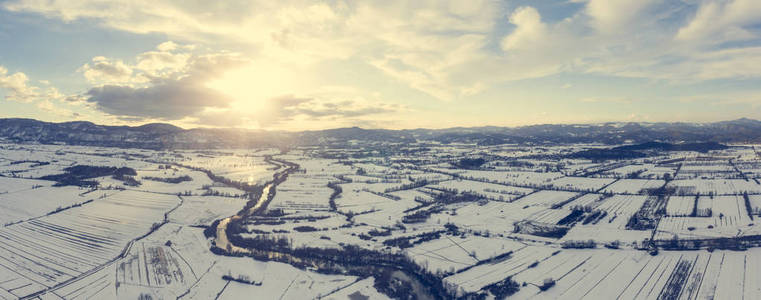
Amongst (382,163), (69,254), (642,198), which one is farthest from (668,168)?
(69,254)

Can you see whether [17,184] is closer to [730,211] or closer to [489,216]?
[489,216]

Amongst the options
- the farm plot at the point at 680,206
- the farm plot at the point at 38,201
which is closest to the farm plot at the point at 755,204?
the farm plot at the point at 680,206

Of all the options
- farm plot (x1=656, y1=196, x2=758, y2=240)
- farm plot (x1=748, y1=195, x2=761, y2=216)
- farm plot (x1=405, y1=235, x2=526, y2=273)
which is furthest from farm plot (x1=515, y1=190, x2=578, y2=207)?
farm plot (x1=748, y1=195, x2=761, y2=216)

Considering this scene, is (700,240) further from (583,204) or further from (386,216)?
(386,216)

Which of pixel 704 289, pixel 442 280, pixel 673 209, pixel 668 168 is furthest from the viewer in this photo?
pixel 668 168

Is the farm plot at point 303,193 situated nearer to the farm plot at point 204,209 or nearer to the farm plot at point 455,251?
the farm plot at point 204,209

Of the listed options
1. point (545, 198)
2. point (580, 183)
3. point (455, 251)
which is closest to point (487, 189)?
point (545, 198)

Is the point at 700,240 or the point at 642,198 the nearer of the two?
the point at 700,240
